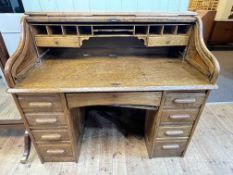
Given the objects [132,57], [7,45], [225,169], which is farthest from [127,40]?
[225,169]

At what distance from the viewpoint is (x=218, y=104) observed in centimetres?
213

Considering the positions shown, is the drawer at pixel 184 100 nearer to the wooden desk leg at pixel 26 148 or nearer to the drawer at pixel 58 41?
the drawer at pixel 58 41

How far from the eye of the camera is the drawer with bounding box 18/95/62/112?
38.7 inches

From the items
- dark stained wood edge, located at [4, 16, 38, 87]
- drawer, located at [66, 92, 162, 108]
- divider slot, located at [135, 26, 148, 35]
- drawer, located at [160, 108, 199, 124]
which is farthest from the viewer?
divider slot, located at [135, 26, 148, 35]

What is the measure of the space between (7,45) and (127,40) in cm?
103

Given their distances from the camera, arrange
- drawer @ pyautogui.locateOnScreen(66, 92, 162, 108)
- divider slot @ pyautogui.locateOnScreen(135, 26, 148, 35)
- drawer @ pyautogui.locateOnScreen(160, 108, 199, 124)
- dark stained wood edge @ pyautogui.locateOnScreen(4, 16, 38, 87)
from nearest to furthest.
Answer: dark stained wood edge @ pyautogui.locateOnScreen(4, 16, 38, 87) → drawer @ pyautogui.locateOnScreen(66, 92, 162, 108) → drawer @ pyautogui.locateOnScreen(160, 108, 199, 124) → divider slot @ pyautogui.locateOnScreen(135, 26, 148, 35)

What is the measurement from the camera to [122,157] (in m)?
1.45

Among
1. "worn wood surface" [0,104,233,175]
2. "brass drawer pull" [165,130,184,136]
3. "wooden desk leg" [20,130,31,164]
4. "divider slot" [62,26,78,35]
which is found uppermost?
"divider slot" [62,26,78,35]

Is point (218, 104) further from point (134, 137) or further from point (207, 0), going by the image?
point (207, 0)

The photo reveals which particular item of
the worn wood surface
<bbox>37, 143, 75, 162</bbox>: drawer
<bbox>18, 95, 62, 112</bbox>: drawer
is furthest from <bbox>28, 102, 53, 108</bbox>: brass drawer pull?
the worn wood surface

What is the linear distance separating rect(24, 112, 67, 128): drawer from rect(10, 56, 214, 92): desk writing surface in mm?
237

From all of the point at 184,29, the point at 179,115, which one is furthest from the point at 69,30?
the point at 179,115

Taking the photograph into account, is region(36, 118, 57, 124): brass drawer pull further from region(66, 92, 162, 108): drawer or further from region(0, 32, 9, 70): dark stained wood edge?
region(0, 32, 9, 70): dark stained wood edge

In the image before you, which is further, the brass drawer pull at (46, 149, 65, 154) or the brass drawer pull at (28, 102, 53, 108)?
the brass drawer pull at (46, 149, 65, 154)
